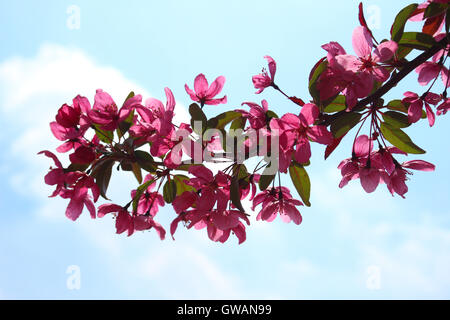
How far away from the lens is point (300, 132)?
4.39 ft

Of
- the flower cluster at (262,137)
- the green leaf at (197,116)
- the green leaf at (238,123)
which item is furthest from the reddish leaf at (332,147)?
the green leaf at (197,116)

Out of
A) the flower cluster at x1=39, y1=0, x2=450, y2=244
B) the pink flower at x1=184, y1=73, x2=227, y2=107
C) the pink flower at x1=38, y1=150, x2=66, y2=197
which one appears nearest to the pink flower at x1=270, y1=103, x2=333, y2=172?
the flower cluster at x1=39, y1=0, x2=450, y2=244

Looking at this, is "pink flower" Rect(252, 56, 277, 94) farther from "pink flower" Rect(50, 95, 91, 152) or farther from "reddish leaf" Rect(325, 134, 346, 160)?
"pink flower" Rect(50, 95, 91, 152)

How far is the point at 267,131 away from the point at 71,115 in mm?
738

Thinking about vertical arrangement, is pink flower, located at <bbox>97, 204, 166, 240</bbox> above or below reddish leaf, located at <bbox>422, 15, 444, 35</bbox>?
below

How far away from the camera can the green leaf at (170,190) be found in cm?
162

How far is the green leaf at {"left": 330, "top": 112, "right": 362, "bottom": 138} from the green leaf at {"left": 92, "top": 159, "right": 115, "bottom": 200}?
0.83 m

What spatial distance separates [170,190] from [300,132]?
608 millimetres

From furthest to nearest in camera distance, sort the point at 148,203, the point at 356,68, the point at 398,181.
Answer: the point at 148,203 → the point at 398,181 → the point at 356,68

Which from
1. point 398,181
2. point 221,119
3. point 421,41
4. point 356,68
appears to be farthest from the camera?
point 398,181

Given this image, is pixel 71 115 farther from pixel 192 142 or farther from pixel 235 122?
pixel 235 122

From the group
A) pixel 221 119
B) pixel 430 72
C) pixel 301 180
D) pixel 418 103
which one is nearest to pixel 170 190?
pixel 221 119

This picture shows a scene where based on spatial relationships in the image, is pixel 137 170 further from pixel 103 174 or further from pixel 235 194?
pixel 235 194

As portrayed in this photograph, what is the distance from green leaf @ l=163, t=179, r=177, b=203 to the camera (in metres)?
1.62
